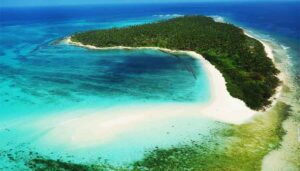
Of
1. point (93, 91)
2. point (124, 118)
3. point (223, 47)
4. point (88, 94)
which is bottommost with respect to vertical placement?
point (124, 118)

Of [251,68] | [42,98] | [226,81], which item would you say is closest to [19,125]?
[42,98]

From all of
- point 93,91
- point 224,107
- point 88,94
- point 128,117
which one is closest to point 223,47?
point 224,107

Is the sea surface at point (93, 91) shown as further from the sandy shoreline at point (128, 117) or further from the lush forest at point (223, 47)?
the lush forest at point (223, 47)

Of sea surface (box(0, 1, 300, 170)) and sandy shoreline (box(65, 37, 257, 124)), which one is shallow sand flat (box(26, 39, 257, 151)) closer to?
sandy shoreline (box(65, 37, 257, 124))

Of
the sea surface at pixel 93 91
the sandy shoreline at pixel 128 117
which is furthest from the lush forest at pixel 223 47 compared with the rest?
the sea surface at pixel 93 91

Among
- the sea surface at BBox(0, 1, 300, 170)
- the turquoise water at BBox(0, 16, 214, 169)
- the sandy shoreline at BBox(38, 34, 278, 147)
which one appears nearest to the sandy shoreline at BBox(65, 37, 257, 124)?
the sandy shoreline at BBox(38, 34, 278, 147)

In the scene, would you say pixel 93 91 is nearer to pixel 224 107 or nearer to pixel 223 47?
pixel 224 107
